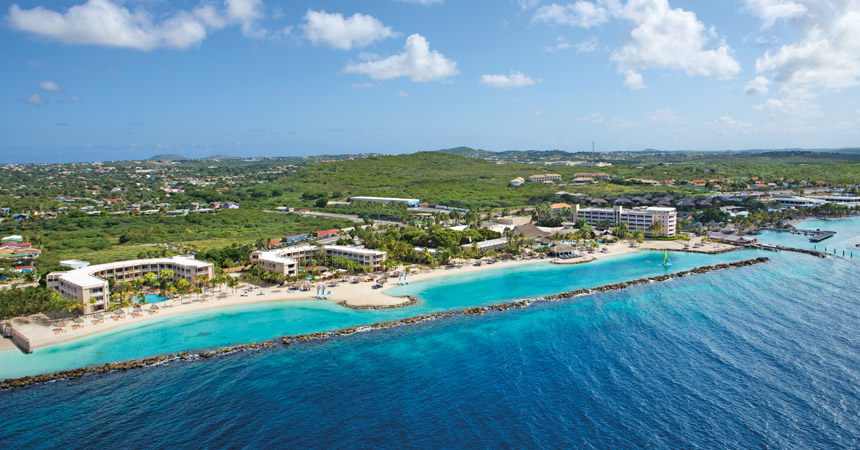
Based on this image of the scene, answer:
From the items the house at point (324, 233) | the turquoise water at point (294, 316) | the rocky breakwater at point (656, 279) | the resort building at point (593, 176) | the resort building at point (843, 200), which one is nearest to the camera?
the turquoise water at point (294, 316)

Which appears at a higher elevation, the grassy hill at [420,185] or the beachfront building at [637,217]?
the grassy hill at [420,185]

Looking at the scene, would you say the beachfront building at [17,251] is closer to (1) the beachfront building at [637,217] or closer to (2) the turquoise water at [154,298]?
(2) the turquoise water at [154,298]

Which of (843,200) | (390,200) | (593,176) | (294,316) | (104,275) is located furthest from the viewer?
(593,176)

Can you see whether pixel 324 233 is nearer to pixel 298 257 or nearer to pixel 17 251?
pixel 298 257

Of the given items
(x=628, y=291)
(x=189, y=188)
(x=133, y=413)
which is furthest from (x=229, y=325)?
(x=189, y=188)

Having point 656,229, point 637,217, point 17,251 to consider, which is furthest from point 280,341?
point 637,217

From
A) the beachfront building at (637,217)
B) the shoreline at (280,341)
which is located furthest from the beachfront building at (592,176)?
the shoreline at (280,341)
